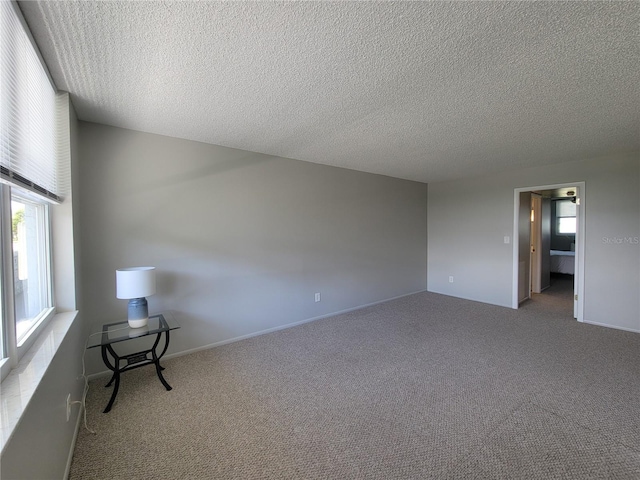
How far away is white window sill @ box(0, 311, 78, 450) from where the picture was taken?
894 millimetres

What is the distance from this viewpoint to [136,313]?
237 centimetres

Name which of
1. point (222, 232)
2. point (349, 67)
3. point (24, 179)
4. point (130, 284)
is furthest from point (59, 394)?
point (349, 67)

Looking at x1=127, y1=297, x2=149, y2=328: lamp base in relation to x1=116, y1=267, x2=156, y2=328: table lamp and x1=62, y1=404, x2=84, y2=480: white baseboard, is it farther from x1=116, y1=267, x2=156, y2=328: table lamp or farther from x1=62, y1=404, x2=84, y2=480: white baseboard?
x1=62, y1=404, x2=84, y2=480: white baseboard

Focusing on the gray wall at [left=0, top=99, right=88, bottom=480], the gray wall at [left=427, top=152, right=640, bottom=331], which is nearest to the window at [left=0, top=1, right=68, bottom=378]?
the gray wall at [left=0, top=99, right=88, bottom=480]

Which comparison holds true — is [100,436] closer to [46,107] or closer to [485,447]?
[46,107]

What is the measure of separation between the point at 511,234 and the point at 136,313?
17.5 feet

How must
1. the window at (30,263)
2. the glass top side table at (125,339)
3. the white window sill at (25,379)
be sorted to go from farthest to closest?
the glass top side table at (125,339) < the window at (30,263) < the white window sill at (25,379)

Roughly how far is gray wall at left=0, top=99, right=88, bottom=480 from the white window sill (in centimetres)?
3

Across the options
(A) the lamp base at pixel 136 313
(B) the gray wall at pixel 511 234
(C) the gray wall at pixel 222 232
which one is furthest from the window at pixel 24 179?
(B) the gray wall at pixel 511 234

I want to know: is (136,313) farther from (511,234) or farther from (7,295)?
(511,234)

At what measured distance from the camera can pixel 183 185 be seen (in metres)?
2.94

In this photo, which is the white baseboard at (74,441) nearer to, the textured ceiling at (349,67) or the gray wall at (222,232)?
the gray wall at (222,232)

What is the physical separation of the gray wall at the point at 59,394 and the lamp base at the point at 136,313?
35 cm

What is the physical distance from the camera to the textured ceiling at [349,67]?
1.28 metres
